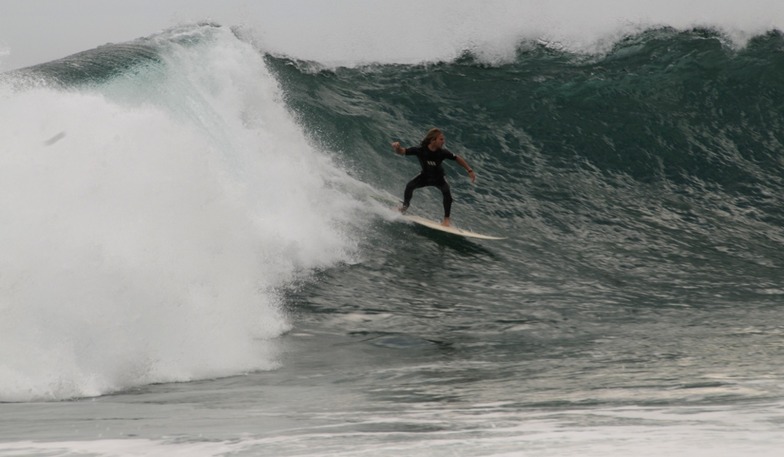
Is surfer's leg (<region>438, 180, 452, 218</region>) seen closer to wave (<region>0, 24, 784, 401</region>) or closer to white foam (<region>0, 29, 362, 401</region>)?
wave (<region>0, 24, 784, 401</region>)

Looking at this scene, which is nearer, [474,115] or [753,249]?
[753,249]

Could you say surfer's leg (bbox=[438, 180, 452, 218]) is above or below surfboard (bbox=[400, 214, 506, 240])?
above

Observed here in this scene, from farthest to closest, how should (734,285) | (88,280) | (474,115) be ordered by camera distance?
1. (474,115)
2. (734,285)
3. (88,280)

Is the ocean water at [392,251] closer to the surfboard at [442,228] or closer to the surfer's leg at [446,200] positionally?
the surfboard at [442,228]

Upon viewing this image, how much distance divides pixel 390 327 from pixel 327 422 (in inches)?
171

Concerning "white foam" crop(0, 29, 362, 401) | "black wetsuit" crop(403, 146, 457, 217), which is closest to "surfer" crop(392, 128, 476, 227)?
"black wetsuit" crop(403, 146, 457, 217)

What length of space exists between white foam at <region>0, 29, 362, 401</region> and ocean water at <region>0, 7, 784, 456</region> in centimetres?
3

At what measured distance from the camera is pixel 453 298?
440 inches

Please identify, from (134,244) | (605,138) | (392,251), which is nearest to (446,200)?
(392,251)

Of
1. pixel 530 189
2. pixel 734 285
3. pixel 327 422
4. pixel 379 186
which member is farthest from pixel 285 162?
pixel 327 422

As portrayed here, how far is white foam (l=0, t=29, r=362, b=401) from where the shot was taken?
7.37 metres

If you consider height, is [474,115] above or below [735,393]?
above

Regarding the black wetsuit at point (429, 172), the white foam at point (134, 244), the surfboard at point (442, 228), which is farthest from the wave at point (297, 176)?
the black wetsuit at point (429, 172)

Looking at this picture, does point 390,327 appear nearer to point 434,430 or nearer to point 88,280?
point 88,280
